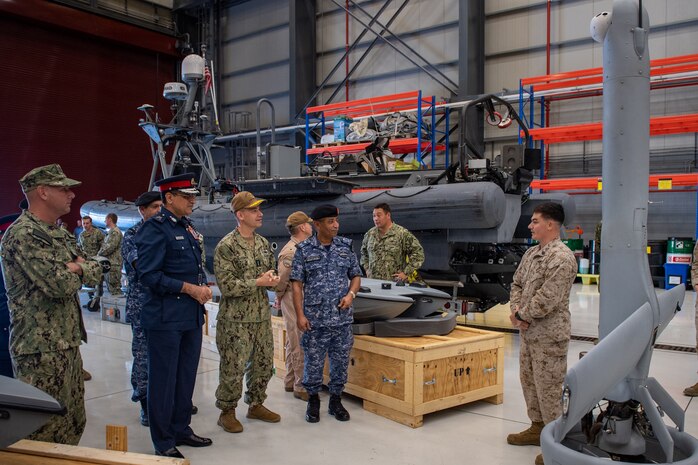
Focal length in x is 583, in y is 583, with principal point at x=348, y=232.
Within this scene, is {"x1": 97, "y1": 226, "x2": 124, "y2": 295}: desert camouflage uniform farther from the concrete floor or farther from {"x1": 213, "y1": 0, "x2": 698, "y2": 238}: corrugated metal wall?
{"x1": 213, "y1": 0, "x2": 698, "y2": 238}: corrugated metal wall

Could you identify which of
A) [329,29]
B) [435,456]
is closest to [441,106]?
[329,29]

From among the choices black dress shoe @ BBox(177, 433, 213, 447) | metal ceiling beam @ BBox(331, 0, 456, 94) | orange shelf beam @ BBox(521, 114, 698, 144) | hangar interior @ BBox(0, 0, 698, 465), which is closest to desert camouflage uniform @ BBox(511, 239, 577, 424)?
hangar interior @ BBox(0, 0, 698, 465)

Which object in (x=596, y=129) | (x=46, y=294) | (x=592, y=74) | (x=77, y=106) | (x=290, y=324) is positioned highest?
(x=77, y=106)

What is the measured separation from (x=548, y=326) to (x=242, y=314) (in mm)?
1777

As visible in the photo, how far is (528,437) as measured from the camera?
3369 millimetres

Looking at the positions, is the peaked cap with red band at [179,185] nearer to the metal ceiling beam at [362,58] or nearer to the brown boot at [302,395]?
the brown boot at [302,395]

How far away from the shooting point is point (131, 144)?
55.7 ft

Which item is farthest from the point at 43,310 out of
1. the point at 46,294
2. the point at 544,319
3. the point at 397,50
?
the point at 397,50

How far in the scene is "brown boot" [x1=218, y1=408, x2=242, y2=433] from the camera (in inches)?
142

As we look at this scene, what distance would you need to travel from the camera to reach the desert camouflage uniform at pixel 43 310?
2662mm

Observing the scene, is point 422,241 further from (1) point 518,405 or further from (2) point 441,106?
(2) point 441,106

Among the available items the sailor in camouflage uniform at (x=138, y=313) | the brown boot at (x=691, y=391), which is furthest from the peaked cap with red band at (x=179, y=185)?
the brown boot at (x=691, y=391)

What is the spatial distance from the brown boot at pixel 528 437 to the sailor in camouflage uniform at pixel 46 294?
2.37m

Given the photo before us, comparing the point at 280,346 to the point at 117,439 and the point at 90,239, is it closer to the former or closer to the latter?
the point at 117,439
